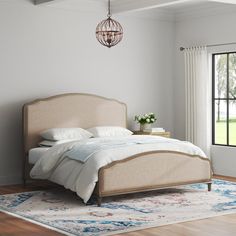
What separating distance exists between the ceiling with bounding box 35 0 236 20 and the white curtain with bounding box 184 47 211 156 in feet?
1.94

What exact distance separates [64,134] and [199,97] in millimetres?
2273

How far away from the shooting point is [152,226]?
5.03 m

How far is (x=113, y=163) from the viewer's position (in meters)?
5.99

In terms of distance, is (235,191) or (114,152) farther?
(235,191)

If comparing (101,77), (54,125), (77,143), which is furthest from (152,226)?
(101,77)

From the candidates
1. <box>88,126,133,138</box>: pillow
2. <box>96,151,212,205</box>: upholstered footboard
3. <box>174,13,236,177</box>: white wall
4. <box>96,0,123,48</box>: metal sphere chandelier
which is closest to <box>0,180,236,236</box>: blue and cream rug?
<box>96,151,212,205</box>: upholstered footboard

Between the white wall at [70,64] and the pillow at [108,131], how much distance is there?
675mm

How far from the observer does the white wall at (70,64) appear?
7.36 m

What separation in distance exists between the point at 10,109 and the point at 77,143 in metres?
1.31

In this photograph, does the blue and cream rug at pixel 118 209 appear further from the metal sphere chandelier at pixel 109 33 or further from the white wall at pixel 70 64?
the metal sphere chandelier at pixel 109 33

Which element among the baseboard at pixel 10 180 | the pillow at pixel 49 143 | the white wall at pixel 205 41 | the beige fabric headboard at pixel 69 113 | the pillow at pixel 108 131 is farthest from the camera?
the white wall at pixel 205 41

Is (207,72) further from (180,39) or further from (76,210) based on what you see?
(76,210)

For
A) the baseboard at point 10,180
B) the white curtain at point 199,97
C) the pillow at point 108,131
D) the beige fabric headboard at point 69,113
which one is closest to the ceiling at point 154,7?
the white curtain at point 199,97

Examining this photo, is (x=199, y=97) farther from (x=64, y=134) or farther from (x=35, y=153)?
(x=35, y=153)
